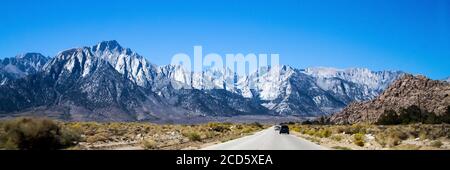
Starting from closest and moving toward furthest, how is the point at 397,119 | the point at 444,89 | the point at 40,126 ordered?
the point at 40,126
the point at 397,119
the point at 444,89

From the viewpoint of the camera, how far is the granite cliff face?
144750 mm

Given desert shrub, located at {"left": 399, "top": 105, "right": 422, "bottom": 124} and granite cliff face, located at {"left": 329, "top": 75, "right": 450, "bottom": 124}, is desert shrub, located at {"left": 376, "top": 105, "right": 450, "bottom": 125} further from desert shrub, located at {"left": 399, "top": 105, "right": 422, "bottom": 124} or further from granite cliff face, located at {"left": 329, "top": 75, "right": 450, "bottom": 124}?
granite cliff face, located at {"left": 329, "top": 75, "right": 450, "bottom": 124}

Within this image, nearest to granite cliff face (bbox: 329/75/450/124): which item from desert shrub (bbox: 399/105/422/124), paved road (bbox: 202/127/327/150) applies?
desert shrub (bbox: 399/105/422/124)

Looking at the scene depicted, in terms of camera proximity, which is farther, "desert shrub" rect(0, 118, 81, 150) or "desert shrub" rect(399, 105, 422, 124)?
"desert shrub" rect(399, 105, 422, 124)

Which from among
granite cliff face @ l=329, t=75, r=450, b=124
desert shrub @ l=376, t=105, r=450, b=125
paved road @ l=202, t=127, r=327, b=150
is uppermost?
granite cliff face @ l=329, t=75, r=450, b=124

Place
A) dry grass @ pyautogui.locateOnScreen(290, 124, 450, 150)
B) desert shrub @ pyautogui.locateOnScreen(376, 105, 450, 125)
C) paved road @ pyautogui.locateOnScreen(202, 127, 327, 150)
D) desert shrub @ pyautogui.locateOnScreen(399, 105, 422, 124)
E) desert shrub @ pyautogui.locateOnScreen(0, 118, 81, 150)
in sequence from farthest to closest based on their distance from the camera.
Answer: desert shrub @ pyautogui.locateOnScreen(399, 105, 422, 124) < desert shrub @ pyautogui.locateOnScreen(376, 105, 450, 125) < dry grass @ pyautogui.locateOnScreen(290, 124, 450, 150) < paved road @ pyautogui.locateOnScreen(202, 127, 327, 150) < desert shrub @ pyautogui.locateOnScreen(0, 118, 81, 150)

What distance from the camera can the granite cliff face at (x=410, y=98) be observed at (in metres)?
145

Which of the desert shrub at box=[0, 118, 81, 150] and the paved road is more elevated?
the desert shrub at box=[0, 118, 81, 150]

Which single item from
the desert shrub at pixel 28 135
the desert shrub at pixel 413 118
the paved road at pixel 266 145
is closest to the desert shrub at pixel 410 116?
the desert shrub at pixel 413 118
